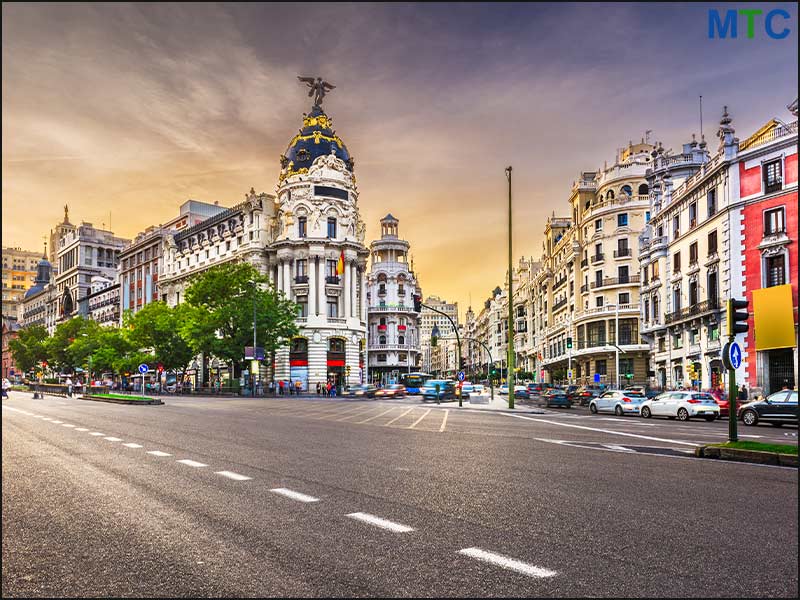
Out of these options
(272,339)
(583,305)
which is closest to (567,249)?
(583,305)

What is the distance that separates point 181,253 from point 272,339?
3858 cm

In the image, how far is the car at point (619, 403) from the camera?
3700 centimetres

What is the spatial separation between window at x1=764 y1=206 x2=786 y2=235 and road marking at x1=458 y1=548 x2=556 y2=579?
40.2 m

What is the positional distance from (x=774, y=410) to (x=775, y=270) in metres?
16.6

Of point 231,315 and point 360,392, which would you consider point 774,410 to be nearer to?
point 360,392

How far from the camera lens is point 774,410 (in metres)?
27.3

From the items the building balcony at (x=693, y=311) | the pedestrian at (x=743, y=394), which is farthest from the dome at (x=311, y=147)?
the pedestrian at (x=743, y=394)

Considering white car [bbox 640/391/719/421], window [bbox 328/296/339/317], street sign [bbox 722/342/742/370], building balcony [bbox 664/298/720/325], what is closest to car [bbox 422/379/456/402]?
building balcony [bbox 664/298/720/325]

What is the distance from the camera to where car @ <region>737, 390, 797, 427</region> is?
26.7m

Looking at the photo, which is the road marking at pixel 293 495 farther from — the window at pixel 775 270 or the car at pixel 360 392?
the car at pixel 360 392

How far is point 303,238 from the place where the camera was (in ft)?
263

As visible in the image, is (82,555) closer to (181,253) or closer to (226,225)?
(226,225)

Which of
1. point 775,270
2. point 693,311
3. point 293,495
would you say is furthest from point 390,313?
point 293,495

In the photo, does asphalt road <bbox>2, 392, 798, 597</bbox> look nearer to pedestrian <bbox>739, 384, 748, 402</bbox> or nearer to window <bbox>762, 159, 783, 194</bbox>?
pedestrian <bbox>739, 384, 748, 402</bbox>
